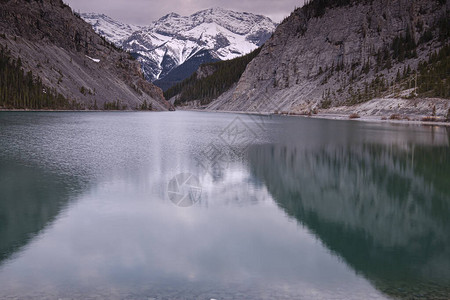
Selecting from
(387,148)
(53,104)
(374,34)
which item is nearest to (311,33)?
(374,34)

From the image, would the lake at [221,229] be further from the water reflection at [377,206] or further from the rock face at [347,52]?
the rock face at [347,52]

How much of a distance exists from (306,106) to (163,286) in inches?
5482

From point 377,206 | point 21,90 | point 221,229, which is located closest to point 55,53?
point 21,90

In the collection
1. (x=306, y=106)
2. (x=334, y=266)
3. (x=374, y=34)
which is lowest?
(x=334, y=266)

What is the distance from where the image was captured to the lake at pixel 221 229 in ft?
34.7

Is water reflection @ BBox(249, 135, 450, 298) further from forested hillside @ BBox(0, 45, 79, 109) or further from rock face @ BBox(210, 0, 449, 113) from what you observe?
forested hillside @ BBox(0, 45, 79, 109)

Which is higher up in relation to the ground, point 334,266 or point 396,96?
point 396,96

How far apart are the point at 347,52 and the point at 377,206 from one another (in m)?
146

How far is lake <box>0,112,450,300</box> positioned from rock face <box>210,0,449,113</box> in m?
93.8

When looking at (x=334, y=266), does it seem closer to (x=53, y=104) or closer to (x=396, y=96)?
(x=396, y=96)

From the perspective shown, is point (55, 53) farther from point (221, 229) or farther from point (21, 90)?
point (221, 229)

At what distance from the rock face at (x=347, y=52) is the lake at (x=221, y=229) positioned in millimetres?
93783

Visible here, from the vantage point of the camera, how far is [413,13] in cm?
14475

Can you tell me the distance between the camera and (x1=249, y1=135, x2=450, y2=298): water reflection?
11.9m
